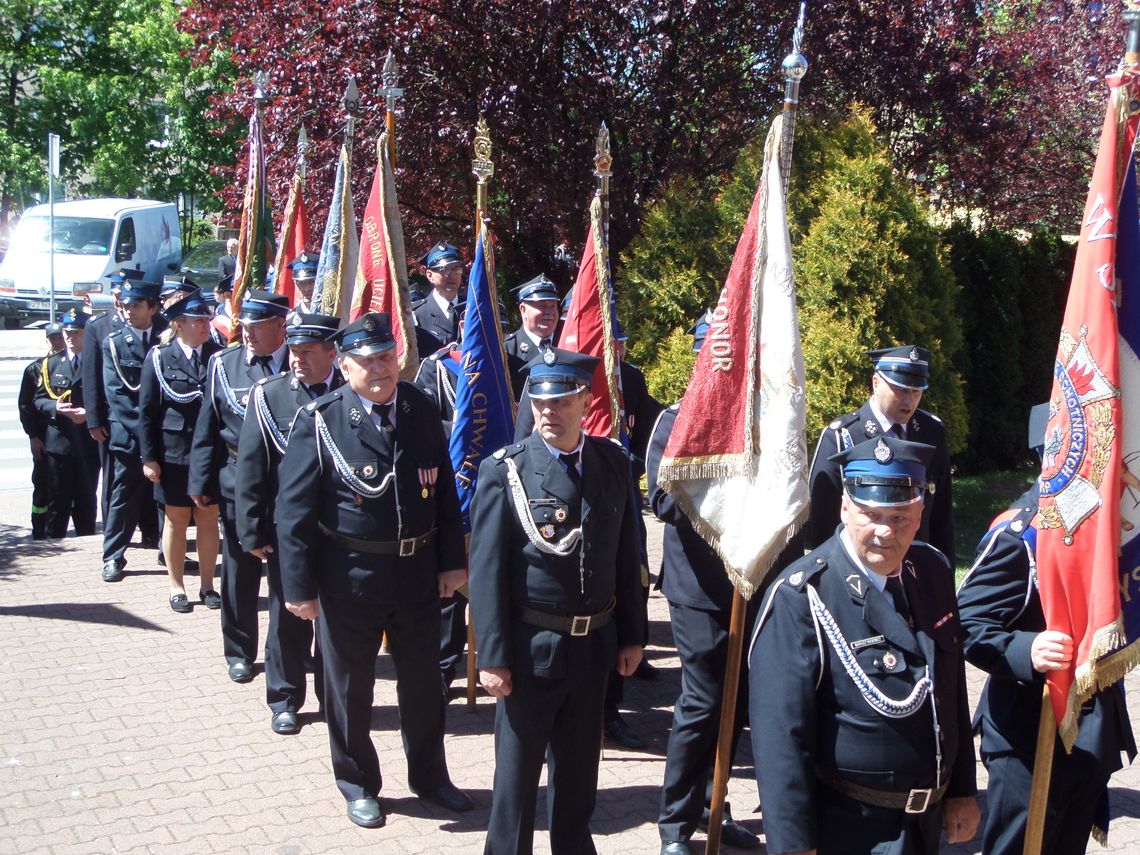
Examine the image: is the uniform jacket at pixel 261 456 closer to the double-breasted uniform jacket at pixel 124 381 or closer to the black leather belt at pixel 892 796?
the double-breasted uniform jacket at pixel 124 381

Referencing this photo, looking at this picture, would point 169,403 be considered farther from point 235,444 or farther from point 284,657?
point 284,657

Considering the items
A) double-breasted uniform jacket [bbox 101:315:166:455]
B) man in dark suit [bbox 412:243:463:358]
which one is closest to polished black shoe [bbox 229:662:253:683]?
man in dark suit [bbox 412:243:463:358]

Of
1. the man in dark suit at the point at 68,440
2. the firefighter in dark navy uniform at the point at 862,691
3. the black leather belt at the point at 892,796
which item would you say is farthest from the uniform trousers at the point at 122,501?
the black leather belt at the point at 892,796

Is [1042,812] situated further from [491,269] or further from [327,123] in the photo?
[327,123]

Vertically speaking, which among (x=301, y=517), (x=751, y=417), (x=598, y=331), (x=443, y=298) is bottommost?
(x=301, y=517)

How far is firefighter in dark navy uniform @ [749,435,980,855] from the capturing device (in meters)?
3.48

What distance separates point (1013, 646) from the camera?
13.5ft

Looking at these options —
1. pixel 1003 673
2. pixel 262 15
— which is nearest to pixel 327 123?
pixel 262 15

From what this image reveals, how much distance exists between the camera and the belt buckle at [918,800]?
3.51 meters

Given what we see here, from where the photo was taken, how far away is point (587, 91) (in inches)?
435

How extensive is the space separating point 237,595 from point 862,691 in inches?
180

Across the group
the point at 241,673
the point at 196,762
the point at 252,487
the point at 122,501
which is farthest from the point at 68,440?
the point at 196,762

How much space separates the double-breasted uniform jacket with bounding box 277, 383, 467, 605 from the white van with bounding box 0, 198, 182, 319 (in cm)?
2090

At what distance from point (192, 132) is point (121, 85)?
224cm
